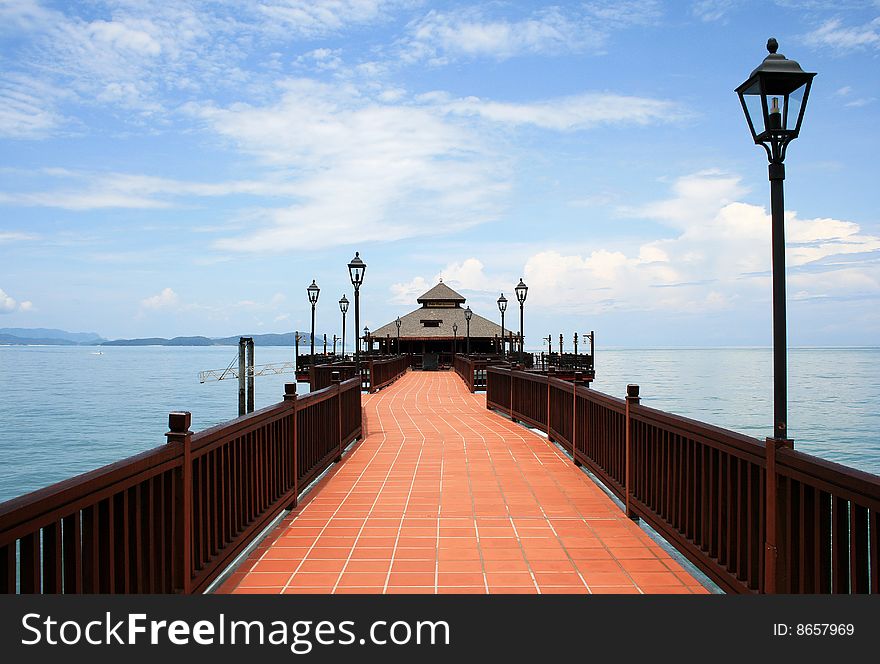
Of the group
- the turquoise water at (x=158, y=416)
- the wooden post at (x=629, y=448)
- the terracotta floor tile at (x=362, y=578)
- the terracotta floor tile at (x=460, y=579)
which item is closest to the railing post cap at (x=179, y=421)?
the terracotta floor tile at (x=362, y=578)

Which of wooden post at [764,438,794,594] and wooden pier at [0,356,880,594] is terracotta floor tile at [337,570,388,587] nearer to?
wooden pier at [0,356,880,594]

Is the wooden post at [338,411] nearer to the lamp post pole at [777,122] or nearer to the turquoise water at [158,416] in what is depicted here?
the lamp post pole at [777,122]

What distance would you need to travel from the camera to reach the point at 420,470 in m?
8.41

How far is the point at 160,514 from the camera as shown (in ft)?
11.3

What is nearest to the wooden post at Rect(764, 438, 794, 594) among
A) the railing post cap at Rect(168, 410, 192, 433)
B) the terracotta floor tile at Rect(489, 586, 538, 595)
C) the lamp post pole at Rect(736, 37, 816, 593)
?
the lamp post pole at Rect(736, 37, 816, 593)

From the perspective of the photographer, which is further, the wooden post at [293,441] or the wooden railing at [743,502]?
the wooden post at [293,441]

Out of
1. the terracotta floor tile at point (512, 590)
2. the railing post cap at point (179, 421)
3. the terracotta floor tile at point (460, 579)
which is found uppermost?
the railing post cap at point (179, 421)

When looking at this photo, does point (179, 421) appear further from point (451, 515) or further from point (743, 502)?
point (451, 515)

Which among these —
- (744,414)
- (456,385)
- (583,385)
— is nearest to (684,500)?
(583,385)

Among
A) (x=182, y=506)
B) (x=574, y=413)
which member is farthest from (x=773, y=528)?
(x=574, y=413)

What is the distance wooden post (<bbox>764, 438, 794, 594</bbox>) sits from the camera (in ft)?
11.0

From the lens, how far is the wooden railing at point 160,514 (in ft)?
7.96

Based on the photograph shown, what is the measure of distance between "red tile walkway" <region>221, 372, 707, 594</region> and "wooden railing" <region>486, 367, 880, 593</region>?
348 millimetres
